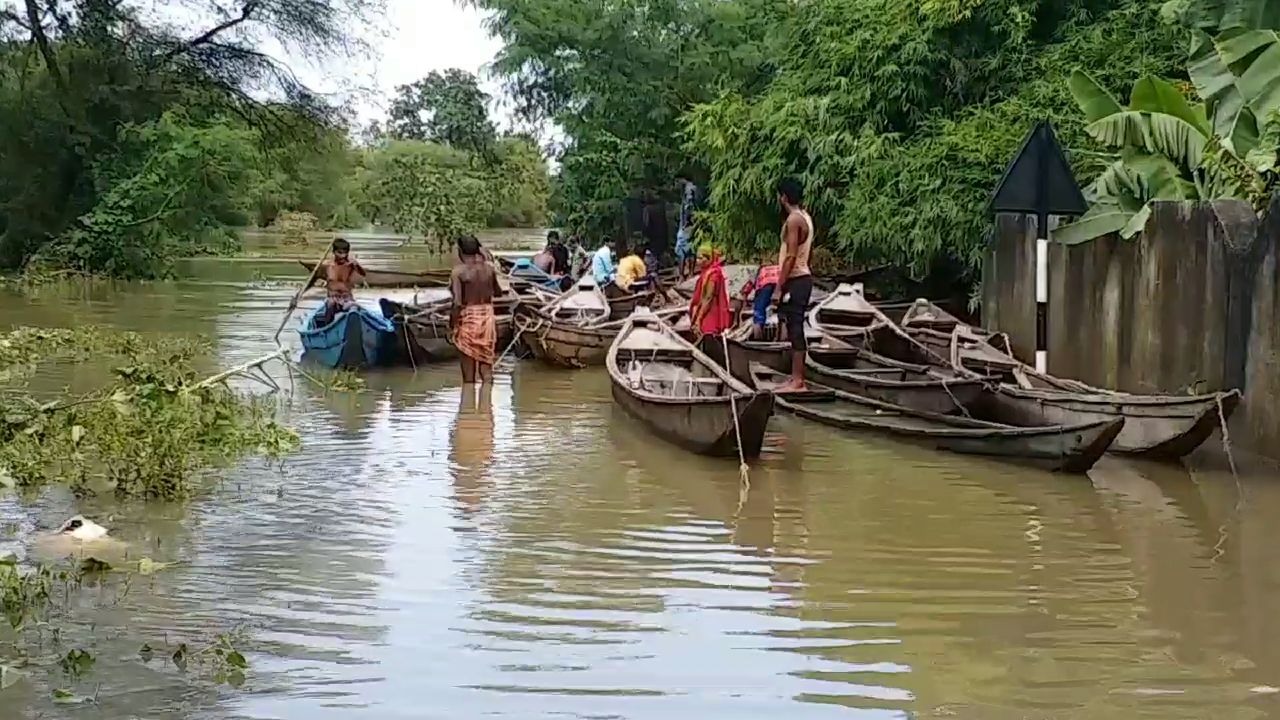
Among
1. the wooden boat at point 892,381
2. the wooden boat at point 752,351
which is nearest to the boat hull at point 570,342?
the wooden boat at point 752,351

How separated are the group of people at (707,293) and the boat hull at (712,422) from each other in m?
1.46

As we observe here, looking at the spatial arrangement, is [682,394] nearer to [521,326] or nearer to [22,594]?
[521,326]

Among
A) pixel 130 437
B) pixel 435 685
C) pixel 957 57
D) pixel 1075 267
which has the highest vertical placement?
pixel 957 57

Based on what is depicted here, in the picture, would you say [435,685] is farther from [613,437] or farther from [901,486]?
[613,437]

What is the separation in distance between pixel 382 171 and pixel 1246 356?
4798 cm

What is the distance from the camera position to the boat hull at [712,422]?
9547mm

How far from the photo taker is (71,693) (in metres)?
5.00

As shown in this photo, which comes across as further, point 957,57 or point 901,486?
point 957,57

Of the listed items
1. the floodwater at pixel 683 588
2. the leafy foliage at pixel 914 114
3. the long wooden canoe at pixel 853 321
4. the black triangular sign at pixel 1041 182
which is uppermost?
the leafy foliage at pixel 914 114

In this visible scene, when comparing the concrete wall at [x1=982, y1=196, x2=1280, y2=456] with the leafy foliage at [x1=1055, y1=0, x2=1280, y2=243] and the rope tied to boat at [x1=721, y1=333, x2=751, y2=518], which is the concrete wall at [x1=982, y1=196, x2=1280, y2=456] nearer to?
the leafy foliage at [x1=1055, y1=0, x2=1280, y2=243]

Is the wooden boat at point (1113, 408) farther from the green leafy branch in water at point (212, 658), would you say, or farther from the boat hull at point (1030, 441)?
the green leafy branch in water at point (212, 658)

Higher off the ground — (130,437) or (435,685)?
(130,437)

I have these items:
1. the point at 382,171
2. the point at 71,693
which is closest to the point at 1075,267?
the point at 71,693

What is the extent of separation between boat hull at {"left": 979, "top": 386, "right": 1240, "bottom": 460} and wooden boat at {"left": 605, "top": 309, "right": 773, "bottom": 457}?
2138 millimetres
